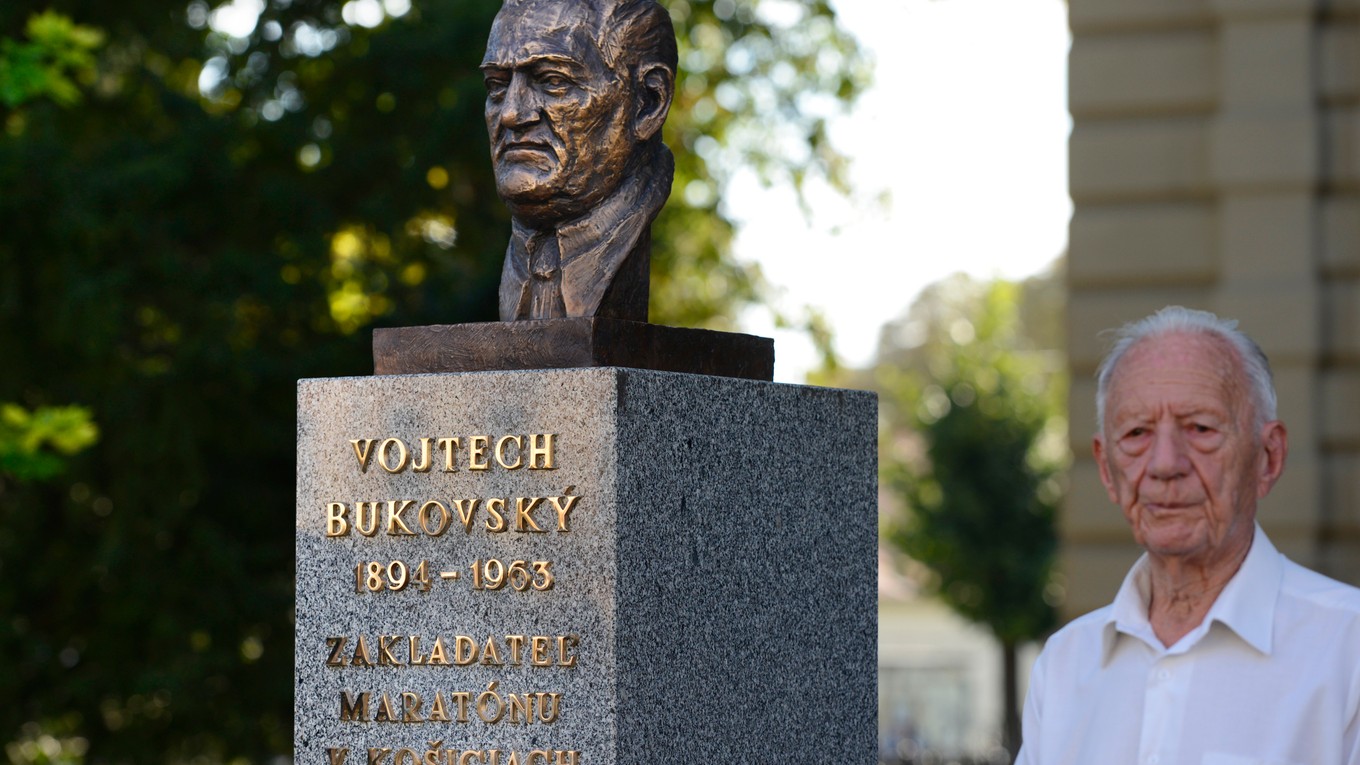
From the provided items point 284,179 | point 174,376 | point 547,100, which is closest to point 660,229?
point 284,179

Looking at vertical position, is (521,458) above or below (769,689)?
above

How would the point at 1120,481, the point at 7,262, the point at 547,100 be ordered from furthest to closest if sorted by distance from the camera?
1. the point at 7,262
2. the point at 547,100
3. the point at 1120,481

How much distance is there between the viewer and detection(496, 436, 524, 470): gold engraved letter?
15.9 ft

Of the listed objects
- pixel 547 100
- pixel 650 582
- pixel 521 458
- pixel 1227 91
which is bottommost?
pixel 650 582

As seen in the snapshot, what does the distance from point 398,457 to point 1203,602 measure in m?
2.17

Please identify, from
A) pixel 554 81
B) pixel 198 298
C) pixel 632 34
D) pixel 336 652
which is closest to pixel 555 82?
pixel 554 81

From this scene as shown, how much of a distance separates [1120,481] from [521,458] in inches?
63.6

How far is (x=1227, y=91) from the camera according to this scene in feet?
27.8

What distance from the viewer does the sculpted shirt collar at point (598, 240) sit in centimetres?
511

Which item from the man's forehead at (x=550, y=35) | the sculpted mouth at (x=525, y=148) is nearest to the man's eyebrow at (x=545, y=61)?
the man's forehead at (x=550, y=35)

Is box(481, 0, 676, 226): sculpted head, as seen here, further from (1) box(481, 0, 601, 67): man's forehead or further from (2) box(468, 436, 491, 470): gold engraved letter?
(2) box(468, 436, 491, 470): gold engraved letter

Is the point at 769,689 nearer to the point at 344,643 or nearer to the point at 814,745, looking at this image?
the point at 814,745

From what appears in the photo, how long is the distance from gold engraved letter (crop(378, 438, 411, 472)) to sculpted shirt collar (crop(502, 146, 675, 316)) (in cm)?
51

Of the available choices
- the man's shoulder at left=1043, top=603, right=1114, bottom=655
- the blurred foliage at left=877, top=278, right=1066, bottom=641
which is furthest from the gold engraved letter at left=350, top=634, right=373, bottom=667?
the blurred foliage at left=877, top=278, right=1066, bottom=641
